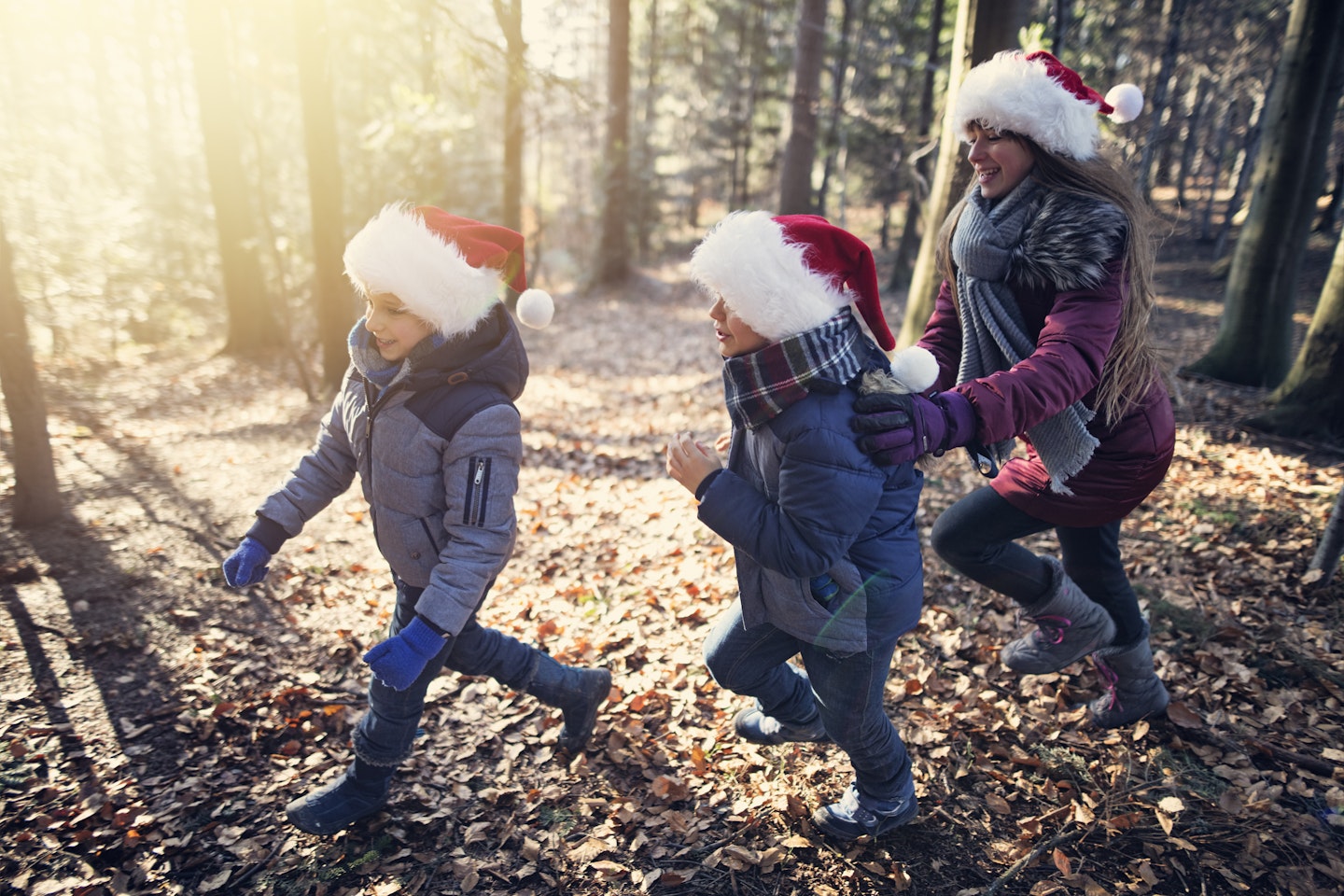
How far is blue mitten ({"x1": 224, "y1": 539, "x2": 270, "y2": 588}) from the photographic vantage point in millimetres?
2797

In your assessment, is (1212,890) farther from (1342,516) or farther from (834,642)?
(1342,516)

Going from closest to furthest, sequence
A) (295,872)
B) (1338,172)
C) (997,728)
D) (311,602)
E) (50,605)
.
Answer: (295,872) < (997,728) < (50,605) < (311,602) < (1338,172)

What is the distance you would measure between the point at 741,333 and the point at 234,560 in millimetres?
2088

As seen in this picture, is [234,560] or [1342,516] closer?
[234,560]

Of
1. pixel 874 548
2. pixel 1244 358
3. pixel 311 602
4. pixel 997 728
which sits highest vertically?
pixel 874 548

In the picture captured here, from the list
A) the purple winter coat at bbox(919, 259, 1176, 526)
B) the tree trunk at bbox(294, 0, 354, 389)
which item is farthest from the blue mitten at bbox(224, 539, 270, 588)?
the tree trunk at bbox(294, 0, 354, 389)

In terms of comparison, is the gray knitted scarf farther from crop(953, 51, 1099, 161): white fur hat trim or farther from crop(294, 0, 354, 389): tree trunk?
crop(294, 0, 354, 389): tree trunk

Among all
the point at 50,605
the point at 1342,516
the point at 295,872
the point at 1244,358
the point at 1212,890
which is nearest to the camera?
the point at 1212,890

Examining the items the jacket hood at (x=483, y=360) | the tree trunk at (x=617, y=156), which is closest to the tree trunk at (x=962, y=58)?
the jacket hood at (x=483, y=360)

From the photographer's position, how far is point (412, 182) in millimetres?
16875

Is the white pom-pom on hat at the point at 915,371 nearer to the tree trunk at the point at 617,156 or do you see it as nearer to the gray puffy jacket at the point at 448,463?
the gray puffy jacket at the point at 448,463

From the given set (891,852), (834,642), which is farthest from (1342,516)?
(834,642)

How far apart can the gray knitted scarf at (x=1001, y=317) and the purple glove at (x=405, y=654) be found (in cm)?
215

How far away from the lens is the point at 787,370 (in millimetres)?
2184
